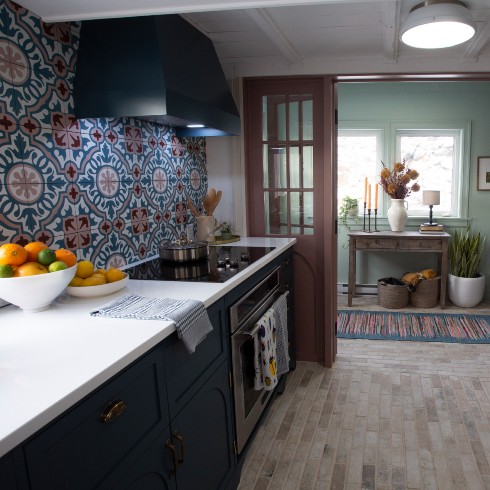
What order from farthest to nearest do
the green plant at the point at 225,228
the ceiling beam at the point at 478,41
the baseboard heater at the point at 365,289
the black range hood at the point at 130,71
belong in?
the baseboard heater at the point at 365,289, the green plant at the point at 225,228, the ceiling beam at the point at 478,41, the black range hood at the point at 130,71

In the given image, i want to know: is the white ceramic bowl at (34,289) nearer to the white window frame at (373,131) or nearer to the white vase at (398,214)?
the white vase at (398,214)

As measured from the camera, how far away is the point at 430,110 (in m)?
4.67

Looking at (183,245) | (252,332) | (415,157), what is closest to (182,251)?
(183,245)

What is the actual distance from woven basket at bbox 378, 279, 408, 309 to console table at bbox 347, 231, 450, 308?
0.33 m

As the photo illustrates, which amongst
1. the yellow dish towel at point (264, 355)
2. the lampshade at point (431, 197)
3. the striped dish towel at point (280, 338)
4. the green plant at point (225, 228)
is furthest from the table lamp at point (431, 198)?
the yellow dish towel at point (264, 355)

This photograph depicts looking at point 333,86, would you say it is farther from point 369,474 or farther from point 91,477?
point 91,477

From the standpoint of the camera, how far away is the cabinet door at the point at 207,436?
4.73ft

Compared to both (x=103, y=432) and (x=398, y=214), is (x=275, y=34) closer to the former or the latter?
(x=103, y=432)

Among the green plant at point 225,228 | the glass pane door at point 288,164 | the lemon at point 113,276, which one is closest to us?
the lemon at point 113,276

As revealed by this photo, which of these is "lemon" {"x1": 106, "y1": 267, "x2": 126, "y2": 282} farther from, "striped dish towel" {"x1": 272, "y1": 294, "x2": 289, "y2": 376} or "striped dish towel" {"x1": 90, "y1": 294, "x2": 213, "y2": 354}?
"striped dish towel" {"x1": 272, "y1": 294, "x2": 289, "y2": 376}

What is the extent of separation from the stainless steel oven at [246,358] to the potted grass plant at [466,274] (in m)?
2.98

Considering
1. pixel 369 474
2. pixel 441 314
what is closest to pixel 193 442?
pixel 369 474

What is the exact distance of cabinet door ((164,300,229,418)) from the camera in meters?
1.36

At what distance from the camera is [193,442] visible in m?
1.51
